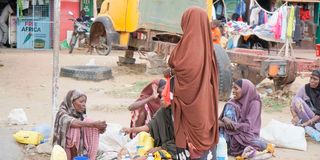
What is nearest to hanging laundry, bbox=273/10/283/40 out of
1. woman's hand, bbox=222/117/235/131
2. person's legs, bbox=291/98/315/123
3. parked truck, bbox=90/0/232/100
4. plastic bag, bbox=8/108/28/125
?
parked truck, bbox=90/0/232/100

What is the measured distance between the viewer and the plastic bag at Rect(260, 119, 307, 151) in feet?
20.9

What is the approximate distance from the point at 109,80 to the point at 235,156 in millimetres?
5914

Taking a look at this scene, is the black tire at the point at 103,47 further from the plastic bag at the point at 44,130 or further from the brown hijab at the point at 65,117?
the brown hijab at the point at 65,117

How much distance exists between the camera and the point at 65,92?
382 inches

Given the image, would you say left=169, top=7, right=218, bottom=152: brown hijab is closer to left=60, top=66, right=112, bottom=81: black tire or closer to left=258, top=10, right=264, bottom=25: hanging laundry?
left=60, top=66, right=112, bottom=81: black tire

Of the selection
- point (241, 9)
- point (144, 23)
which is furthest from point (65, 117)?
point (241, 9)

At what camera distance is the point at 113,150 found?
18.5 ft

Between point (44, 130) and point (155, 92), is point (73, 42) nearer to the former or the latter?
point (44, 130)

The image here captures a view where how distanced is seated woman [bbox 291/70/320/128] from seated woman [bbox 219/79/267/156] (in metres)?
1.30

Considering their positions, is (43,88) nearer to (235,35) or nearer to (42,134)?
(42,134)

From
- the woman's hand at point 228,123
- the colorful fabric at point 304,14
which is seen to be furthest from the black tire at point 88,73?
the colorful fabric at point 304,14

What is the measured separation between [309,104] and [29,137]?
3.64m

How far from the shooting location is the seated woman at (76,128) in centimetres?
484

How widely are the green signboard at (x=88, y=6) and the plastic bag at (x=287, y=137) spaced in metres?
13.9
